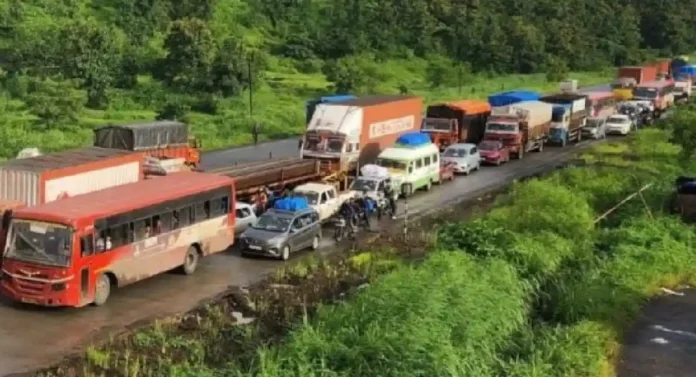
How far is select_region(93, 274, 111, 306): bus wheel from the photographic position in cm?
1827

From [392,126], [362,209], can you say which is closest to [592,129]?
[392,126]

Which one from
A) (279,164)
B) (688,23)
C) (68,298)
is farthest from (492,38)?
(68,298)

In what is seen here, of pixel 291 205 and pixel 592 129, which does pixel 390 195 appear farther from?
pixel 592 129

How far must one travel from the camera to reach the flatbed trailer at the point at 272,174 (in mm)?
26594

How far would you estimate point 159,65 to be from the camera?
187 ft

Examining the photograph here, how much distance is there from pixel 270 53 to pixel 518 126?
116ft

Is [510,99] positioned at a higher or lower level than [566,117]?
higher

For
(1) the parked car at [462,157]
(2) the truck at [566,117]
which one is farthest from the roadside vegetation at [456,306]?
(2) the truck at [566,117]

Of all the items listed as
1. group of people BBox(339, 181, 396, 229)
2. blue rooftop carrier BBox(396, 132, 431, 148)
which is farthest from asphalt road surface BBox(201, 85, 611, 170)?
group of people BBox(339, 181, 396, 229)

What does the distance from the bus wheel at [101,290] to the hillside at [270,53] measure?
1851 cm

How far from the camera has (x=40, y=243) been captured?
696 inches

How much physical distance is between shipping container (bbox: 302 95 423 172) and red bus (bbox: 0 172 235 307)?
10.3 meters

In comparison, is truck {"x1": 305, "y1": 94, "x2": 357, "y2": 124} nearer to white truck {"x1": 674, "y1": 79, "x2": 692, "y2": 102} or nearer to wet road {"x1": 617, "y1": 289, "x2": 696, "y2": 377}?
wet road {"x1": 617, "y1": 289, "x2": 696, "y2": 377}

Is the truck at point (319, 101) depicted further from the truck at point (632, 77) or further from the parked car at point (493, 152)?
the truck at point (632, 77)
